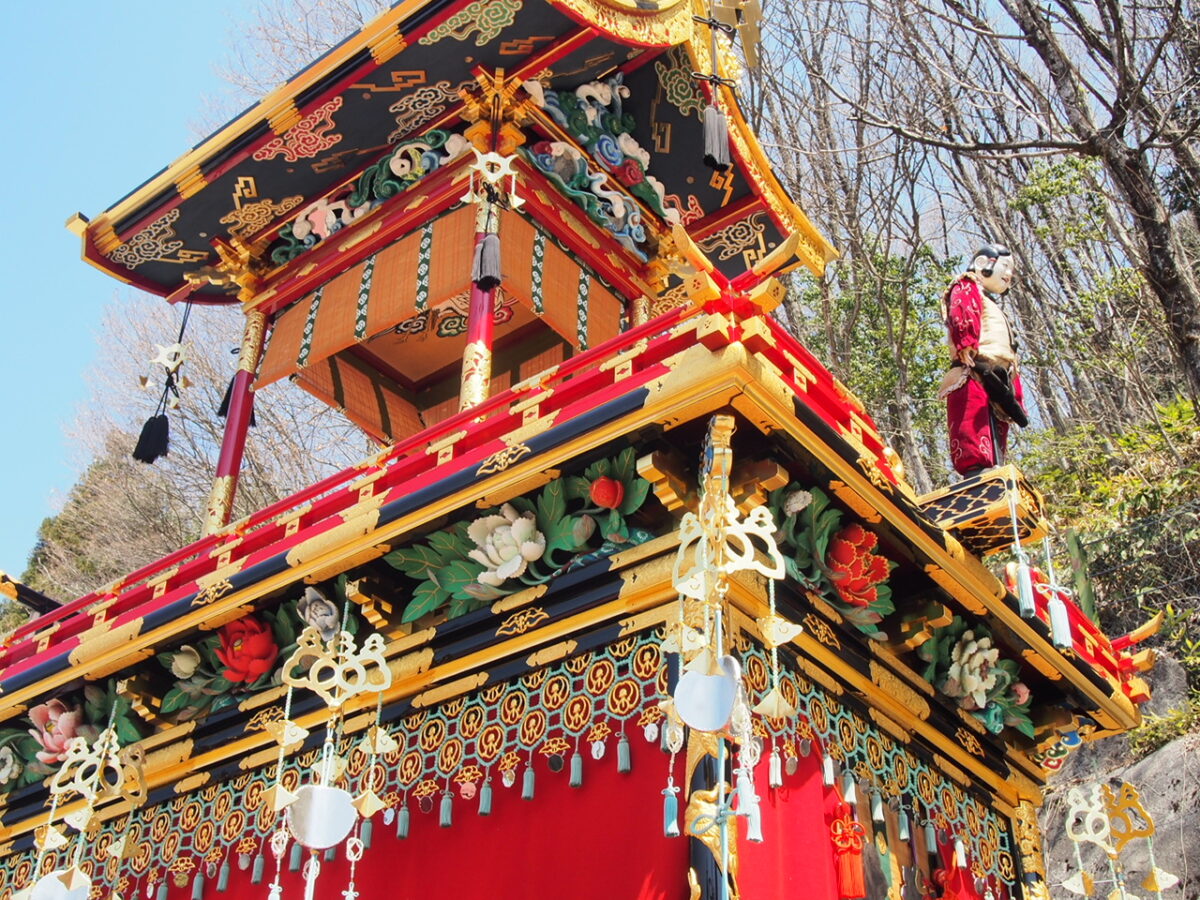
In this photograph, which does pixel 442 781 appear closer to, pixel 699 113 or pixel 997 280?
pixel 997 280

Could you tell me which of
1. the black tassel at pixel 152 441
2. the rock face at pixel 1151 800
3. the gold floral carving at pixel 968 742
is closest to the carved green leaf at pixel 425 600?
the gold floral carving at pixel 968 742

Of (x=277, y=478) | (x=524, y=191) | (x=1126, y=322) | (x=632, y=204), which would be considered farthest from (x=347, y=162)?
(x=277, y=478)

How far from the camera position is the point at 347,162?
339 inches

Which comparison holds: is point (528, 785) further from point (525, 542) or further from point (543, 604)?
point (525, 542)

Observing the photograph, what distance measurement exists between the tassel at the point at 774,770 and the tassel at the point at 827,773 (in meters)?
0.35

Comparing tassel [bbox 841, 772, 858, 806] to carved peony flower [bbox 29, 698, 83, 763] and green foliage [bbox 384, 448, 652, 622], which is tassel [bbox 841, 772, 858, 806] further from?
carved peony flower [bbox 29, 698, 83, 763]

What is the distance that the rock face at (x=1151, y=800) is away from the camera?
10.6 meters

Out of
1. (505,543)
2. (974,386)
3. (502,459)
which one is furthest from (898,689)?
(502,459)

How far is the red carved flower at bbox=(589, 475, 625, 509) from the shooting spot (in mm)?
4945

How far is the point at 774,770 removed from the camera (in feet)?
15.4

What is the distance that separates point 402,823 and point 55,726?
2.60 metres

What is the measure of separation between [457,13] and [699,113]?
224cm

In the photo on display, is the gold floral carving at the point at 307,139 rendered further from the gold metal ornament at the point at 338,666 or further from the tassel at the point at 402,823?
the tassel at the point at 402,823

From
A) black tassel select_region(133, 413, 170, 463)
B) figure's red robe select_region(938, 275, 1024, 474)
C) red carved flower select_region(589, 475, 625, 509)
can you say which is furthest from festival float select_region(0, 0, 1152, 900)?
black tassel select_region(133, 413, 170, 463)
